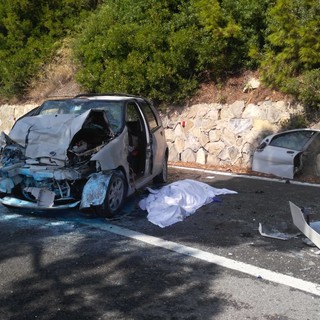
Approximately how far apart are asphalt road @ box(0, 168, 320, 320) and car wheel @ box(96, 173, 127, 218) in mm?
149

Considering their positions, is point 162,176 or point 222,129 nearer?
point 162,176

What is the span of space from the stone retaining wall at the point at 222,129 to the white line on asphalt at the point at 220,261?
6545 mm

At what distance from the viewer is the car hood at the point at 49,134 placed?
6.06 meters

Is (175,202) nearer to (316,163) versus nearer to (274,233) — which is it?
(274,233)

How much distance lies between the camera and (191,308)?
3.57 meters

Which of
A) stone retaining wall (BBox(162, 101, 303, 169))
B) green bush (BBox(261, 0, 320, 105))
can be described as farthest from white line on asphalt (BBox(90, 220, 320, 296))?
green bush (BBox(261, 0, 320, 105))

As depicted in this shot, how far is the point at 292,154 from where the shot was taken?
9336 mm

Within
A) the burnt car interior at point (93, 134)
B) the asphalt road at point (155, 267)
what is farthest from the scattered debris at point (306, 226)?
the burnt car interior at point (93, 134)

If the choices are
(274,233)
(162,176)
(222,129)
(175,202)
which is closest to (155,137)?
(162,176)

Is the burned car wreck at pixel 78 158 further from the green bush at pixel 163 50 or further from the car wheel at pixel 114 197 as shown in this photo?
the green bush at pixel 163 50

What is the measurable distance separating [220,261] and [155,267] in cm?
69

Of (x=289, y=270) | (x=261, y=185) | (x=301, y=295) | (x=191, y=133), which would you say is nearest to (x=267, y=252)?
(x=289, y=270)

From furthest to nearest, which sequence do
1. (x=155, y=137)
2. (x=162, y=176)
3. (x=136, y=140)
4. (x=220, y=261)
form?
(x=162, y=176)
(x=155, y=137)
(x=136, y=140)
(x=220, y=261)

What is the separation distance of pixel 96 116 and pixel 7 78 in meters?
13.4
